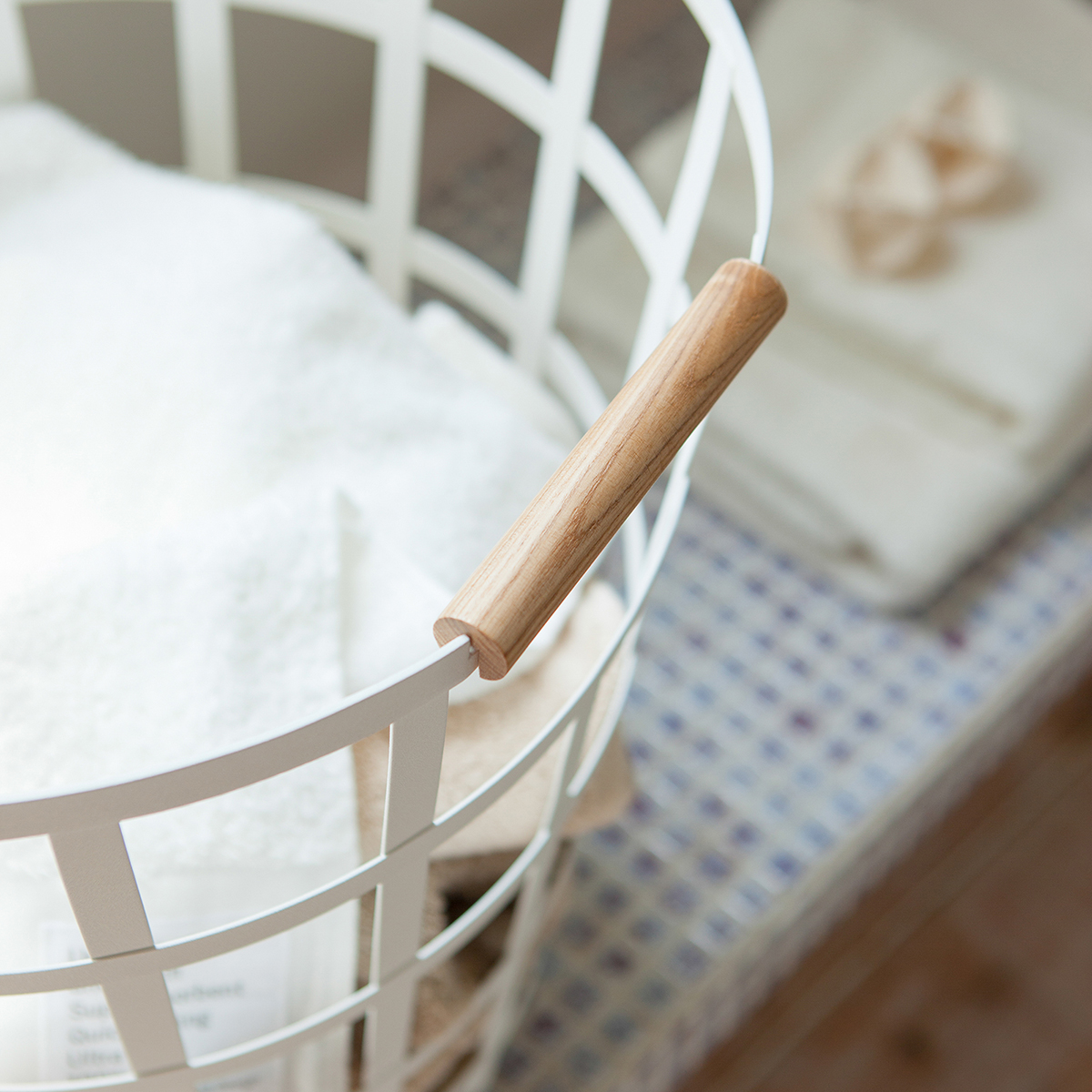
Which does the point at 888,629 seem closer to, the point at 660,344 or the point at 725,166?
the point at 725,166

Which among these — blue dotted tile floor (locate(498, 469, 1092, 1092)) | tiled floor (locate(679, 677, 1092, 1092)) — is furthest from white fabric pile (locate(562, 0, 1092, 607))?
tiled floor (locate(679, 677, 1092, 1092))

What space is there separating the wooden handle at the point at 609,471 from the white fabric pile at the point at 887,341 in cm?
48

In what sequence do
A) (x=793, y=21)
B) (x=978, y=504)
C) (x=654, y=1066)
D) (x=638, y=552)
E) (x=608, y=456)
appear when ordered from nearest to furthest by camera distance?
(x=608, y=456) → (x=638, y=552) → (x=654, y=1066) → (x=978, y=504) → (x=793, y=21)

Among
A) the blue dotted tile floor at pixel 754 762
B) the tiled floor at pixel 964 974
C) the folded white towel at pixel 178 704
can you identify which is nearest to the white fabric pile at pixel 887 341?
the blue dotted tile floor at pixel 754 762

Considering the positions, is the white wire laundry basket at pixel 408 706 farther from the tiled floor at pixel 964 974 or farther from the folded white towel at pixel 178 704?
the tiled floor at pixel 964 974

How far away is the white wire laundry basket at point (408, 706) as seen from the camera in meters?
0.19

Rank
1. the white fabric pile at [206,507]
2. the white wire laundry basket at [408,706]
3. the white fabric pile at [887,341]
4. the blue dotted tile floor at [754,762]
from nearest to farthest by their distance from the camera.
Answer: the white wire laundry basket at [408,706] → the white fabric pile at [206,507] → the blue dotted tile floor at [754,762] → the white fabric pile at [887,341]

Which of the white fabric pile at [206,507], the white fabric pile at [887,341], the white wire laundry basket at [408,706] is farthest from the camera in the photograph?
the white fabric pile at [887,341]

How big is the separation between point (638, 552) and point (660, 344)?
16 cm

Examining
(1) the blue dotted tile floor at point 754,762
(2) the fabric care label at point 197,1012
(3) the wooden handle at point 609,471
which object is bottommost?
(1) the blue dotted tile floor at point 754,762

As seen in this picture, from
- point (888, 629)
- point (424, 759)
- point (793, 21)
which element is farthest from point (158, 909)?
point (793, 21)

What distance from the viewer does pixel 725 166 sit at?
0.80 m

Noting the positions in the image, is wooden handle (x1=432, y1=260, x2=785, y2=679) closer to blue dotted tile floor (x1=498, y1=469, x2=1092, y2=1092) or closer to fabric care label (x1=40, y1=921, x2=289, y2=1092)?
fabric care label (x1=40, y1=921, x2=289, y2=1092)

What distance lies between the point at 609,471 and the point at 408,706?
55 millimetres
